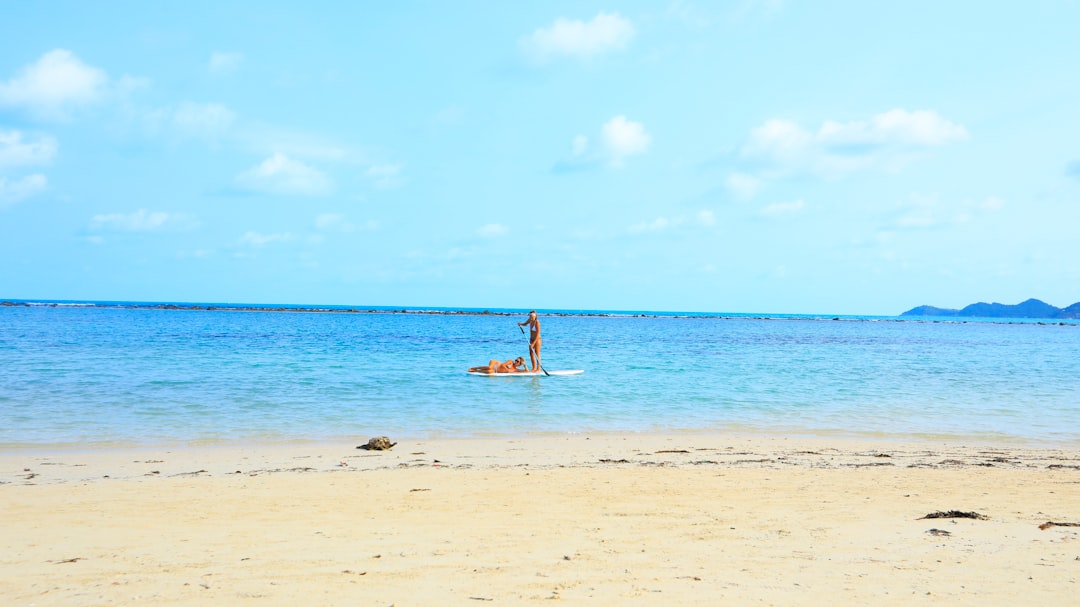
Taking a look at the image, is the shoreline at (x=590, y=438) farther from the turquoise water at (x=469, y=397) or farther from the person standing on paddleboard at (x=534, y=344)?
the person standing on paddleboard at (x=534, y=344)

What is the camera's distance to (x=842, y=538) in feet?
20.2

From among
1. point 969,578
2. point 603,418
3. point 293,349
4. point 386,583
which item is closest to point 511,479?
point 386,583

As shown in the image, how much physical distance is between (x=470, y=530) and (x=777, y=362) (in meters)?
26.9

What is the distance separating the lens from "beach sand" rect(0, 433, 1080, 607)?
4.82 metres

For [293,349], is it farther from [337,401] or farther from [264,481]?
[264,481]

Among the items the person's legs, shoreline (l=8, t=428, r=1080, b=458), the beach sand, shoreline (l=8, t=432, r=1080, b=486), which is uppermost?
the person's legs

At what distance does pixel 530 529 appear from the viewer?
253 inches

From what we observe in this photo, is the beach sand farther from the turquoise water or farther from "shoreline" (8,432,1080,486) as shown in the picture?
the turquoise water

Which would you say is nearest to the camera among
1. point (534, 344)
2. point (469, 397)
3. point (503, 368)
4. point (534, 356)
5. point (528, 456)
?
point (528, 456)

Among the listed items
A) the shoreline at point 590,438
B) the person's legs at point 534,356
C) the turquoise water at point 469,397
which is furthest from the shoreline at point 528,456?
the person's legs at point 534,356

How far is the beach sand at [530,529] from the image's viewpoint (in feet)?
15.8

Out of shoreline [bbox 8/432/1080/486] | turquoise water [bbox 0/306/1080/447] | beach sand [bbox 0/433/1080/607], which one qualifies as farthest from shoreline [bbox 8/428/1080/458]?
beach sand [bbox 0/433/1080/607]

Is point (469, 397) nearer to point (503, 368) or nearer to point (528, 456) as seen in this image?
point (503, 368)

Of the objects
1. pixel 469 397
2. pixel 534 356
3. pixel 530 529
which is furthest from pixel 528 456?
pixel 534 356
